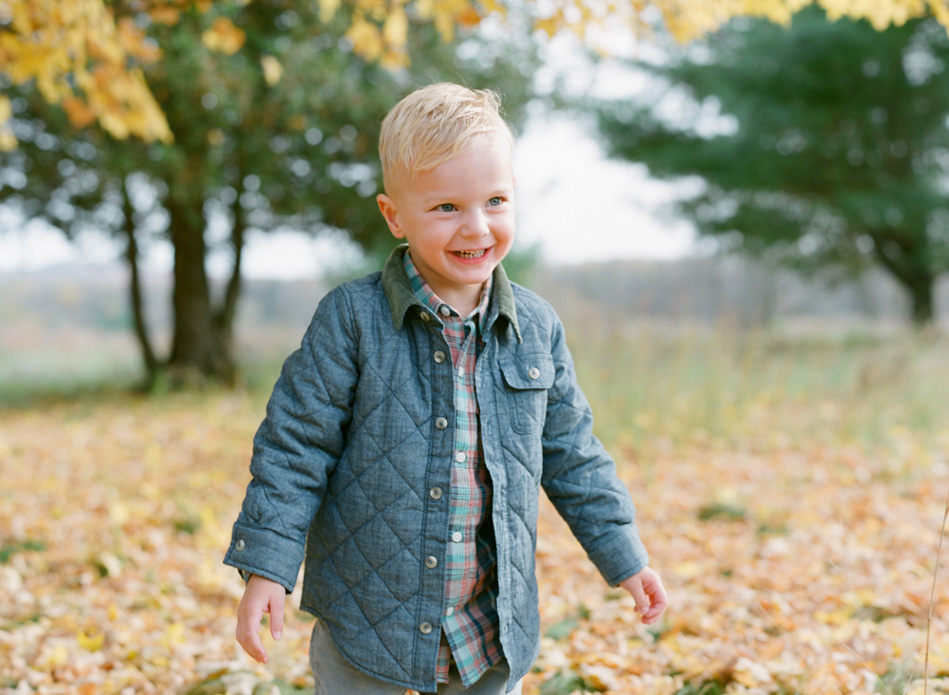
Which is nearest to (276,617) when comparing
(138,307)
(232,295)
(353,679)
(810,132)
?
(353,679)

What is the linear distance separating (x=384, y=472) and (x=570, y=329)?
16.2ft

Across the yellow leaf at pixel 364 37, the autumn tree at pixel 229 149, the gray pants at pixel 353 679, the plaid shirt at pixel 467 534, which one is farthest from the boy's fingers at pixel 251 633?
the autumn tree at pixel 229 149

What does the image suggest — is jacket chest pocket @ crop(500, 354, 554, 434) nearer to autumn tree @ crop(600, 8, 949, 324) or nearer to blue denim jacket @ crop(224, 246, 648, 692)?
blue denim jacket @ crop(224, 246, 648, 692)

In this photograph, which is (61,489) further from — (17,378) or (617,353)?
(17,378)

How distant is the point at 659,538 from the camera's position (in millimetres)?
3707

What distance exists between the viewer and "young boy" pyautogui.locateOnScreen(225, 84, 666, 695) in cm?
143

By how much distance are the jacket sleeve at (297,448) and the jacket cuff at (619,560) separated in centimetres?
60

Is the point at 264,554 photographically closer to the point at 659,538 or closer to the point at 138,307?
the point at 659,538

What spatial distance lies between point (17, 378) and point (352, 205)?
6437 millimetres

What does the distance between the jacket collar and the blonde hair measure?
0.52ft

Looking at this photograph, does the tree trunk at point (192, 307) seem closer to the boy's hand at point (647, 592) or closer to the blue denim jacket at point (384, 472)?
the blue denim jacket at point (384, 472)

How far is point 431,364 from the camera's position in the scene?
1.49 meters

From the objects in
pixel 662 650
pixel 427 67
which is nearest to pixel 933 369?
pixel 427 67

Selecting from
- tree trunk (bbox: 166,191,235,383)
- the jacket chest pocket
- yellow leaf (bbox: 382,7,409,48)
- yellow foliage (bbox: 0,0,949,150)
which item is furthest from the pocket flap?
tree trunk (bbox: 166,191,235,383)
